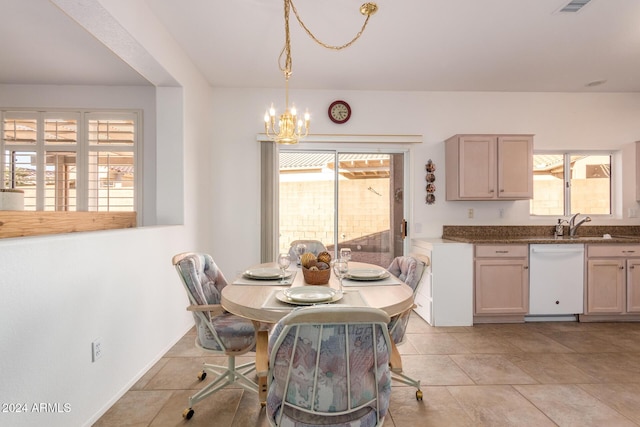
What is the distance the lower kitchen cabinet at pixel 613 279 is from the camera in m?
3.56

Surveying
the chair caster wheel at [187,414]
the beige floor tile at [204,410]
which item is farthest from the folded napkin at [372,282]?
the chair caster wheel at [187,414]

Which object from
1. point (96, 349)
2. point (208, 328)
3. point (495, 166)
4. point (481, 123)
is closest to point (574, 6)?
point (495, 166)

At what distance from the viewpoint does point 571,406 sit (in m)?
2.07

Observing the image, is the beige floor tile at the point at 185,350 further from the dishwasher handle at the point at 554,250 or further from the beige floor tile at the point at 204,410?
the dishwasher handle at the point at 554,250

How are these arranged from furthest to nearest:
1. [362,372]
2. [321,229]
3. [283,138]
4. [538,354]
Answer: [321,229]
[538,354]
[283,138]
[362,372]

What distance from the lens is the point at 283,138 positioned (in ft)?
7.86

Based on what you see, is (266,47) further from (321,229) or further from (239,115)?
(321,229)

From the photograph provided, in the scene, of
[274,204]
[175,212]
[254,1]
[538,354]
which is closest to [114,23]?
[254,1]

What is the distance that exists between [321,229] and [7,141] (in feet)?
12.4

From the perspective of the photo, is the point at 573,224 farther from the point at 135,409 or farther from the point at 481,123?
the point at 135,409

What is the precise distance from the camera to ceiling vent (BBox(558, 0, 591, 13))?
242 centimetres

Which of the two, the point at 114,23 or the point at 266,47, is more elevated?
the point at 266,47

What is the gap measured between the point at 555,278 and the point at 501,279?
23.1 inches

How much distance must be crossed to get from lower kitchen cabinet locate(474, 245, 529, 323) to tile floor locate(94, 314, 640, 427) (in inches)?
12.9
